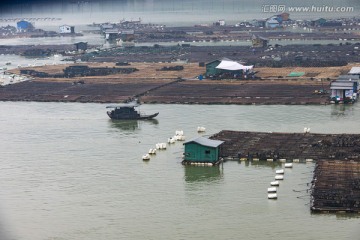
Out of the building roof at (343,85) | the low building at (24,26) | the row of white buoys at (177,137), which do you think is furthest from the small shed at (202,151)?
the low building at (24,26)

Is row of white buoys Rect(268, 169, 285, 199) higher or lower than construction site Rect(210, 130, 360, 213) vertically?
lower

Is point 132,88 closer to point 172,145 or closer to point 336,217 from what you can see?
point 172,145

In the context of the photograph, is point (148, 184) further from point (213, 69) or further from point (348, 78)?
point (213, 69)

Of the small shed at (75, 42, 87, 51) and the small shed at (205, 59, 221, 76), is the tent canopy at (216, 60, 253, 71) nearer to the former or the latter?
the small shed at (205, 59, 221, 76)

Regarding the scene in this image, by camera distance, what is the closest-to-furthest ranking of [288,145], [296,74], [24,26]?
1. [288,145]
2. [296,74]
3. [24,26]

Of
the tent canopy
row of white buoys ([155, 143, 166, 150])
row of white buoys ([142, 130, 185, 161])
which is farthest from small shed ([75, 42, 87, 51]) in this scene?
row of white buoys ([155, 143, 166, 150])

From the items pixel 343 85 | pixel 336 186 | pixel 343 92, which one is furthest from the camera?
pixel 343 85

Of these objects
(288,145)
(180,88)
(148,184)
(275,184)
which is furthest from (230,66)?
(275,184)
